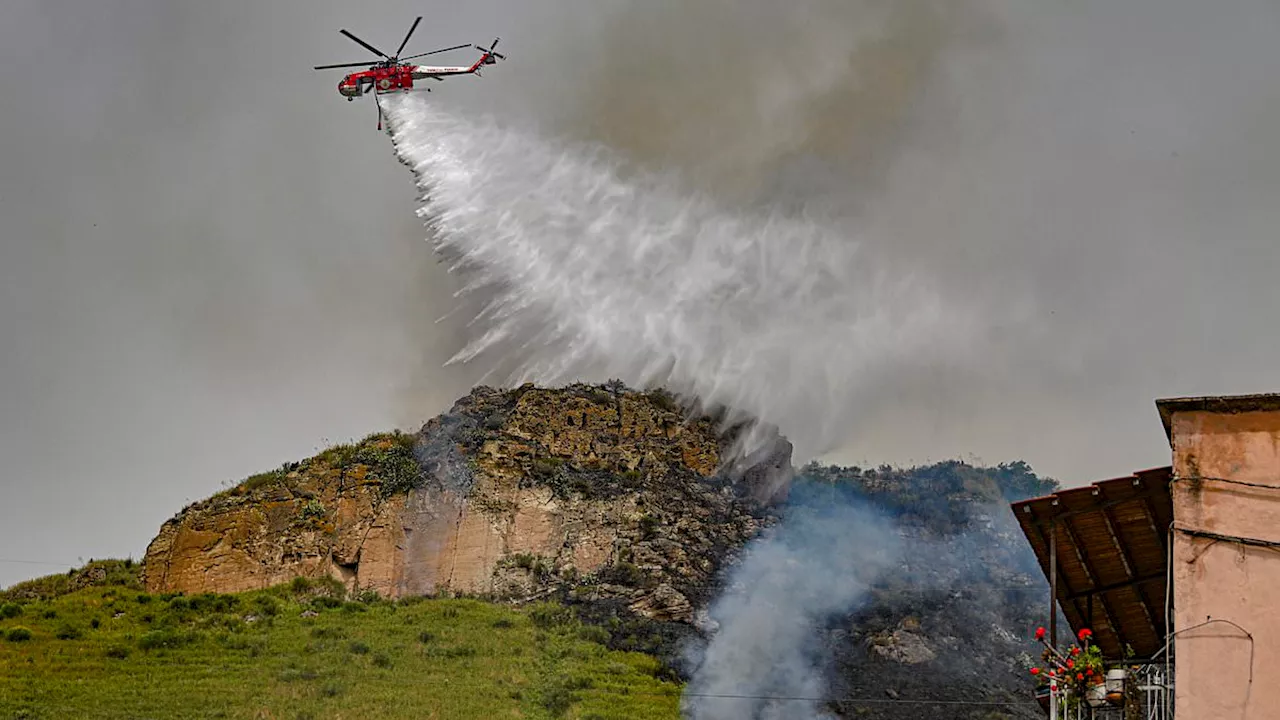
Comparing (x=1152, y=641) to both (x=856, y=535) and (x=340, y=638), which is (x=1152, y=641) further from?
(x=856, y=535)

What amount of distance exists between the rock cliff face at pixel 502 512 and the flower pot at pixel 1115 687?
2918 cm

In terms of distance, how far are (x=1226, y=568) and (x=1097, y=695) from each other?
2.71 metres

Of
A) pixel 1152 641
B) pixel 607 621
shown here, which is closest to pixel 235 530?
pixel 607 621

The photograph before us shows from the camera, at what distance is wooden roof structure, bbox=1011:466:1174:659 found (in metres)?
20.9

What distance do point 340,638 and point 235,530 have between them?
9007mm

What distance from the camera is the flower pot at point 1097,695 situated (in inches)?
771

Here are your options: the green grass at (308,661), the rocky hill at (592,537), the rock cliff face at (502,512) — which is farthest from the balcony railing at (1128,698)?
the rock cliff face at (502,512)

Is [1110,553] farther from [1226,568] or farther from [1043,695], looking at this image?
[1226,568]

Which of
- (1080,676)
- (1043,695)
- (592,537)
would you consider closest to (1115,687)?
(1080,676)

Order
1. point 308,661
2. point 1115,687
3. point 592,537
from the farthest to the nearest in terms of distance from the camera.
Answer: point 592,537 < point 308,661 < point 1115,687

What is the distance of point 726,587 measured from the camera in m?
49.3

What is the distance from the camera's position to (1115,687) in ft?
64.1

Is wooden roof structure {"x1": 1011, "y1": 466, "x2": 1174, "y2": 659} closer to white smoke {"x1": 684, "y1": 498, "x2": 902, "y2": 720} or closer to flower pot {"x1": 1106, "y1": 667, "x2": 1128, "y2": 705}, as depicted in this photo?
flower pot {"x1": 1106, "y1": 667, "x2": 1128, "y2": 705}

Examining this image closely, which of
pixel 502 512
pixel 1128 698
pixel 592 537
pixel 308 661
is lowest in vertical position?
pixel 1128 698
